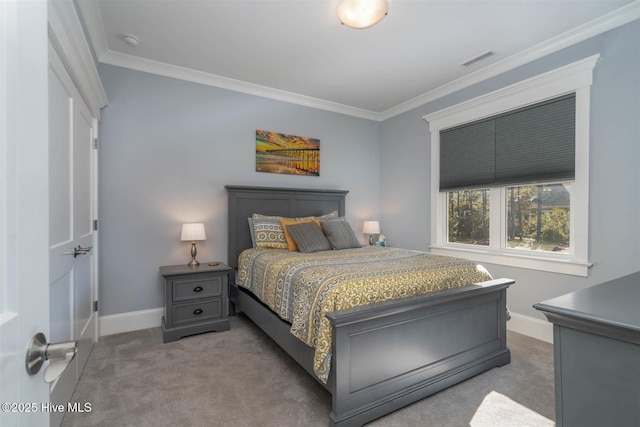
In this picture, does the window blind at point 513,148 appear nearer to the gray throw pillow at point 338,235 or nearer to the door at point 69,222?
the gray throw pillow at point 338,235

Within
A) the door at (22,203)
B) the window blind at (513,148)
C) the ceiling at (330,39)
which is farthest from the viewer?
the window blind at (513,148)

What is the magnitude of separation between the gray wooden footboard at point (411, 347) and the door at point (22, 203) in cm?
125

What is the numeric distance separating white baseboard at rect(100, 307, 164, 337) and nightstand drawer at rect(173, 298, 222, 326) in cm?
53

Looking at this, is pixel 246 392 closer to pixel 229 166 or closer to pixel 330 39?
pixel 229 166

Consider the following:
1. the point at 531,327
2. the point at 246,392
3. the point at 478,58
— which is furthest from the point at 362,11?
the point at 531,327

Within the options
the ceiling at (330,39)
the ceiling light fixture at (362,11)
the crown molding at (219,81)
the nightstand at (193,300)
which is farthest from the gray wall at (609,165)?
the nightstand at (193,300)

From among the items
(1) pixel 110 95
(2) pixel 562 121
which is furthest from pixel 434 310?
(1) pixel 110 95

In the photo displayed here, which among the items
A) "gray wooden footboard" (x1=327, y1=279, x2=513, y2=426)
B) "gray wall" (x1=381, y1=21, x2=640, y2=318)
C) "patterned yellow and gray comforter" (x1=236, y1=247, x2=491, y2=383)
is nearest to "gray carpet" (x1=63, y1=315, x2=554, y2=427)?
"gray wooden footboard" (x1=327, y1=279, x2=513, y2=426)

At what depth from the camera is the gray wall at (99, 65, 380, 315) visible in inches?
120

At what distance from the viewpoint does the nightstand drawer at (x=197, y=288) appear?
2887 millimetres

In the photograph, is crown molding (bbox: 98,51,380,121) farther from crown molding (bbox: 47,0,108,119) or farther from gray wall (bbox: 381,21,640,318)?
gray wall (bbox: 381,21,640,318)

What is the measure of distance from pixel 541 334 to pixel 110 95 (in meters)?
4.81

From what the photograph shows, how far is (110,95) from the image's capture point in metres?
3.03

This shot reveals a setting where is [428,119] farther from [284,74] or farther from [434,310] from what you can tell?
[434,310]
